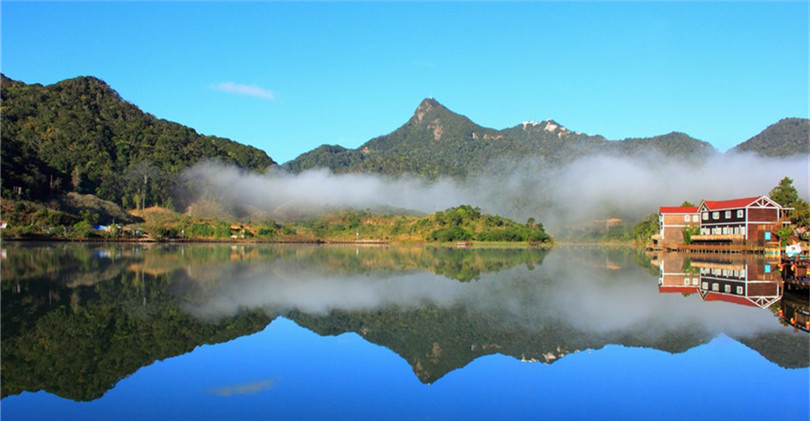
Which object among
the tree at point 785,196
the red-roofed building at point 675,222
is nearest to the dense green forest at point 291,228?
the red-roofed building at point 675,222

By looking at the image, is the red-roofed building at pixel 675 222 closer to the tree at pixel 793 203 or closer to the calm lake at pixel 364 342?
the tree at pixel 793 203

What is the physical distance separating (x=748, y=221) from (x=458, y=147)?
4180 inches

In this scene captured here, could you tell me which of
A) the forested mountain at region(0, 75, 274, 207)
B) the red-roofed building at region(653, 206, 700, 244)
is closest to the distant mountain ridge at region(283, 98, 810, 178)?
the forested mountain at region(0, 75, 274, 207)

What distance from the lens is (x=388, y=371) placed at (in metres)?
8.16

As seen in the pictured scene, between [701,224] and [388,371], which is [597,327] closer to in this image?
[388,371]

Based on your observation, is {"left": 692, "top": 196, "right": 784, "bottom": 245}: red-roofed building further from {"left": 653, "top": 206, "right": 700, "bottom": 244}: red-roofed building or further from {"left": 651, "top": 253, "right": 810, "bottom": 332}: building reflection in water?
{"left": 651, "top": 253, "right": 810, "bottom": 332}: building reflection in water

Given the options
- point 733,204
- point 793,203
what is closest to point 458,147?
point 733,204

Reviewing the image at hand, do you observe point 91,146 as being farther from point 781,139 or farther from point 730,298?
point 781,139

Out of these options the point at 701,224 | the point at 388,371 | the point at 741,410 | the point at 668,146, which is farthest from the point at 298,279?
the point at 668,146

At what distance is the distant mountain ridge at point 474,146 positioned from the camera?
11633cm

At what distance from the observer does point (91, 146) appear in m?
93.1

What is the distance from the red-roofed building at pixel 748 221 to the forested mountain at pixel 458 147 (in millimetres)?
79151

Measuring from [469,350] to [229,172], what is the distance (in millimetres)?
102764

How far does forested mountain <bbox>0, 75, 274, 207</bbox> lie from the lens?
76125 mm
